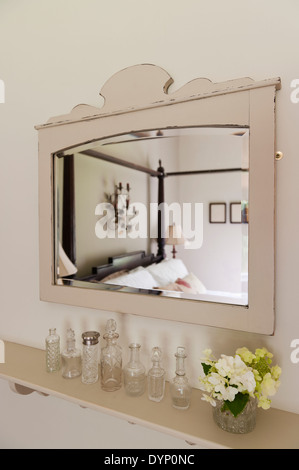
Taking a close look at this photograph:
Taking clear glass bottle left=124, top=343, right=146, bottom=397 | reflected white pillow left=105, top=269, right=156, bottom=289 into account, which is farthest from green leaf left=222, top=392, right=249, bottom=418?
reflected white pillow left=105, top=269, right=156, bottom=289

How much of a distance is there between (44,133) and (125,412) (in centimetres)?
99

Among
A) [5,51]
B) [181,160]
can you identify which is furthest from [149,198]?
[5,51]

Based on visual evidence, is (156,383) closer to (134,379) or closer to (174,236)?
(134,379)

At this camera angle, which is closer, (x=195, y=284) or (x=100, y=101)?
(x=195, y=284)

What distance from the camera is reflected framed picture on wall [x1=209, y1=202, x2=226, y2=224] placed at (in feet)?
3.03

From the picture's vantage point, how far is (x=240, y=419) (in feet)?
2.49

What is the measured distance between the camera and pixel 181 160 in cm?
100

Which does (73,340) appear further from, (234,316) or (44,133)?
(44,133)

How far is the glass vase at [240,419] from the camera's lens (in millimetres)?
761

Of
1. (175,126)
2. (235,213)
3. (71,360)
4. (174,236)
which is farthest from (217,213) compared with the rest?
(71,360)

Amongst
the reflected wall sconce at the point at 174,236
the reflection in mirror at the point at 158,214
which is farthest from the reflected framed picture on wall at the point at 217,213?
the reflected wall sconce at the point at 174,236

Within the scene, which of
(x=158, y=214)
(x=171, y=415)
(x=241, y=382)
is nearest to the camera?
(x=241, y=382)

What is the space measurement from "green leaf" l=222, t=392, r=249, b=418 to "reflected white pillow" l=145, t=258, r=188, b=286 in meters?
0.37

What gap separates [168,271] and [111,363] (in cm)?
34
